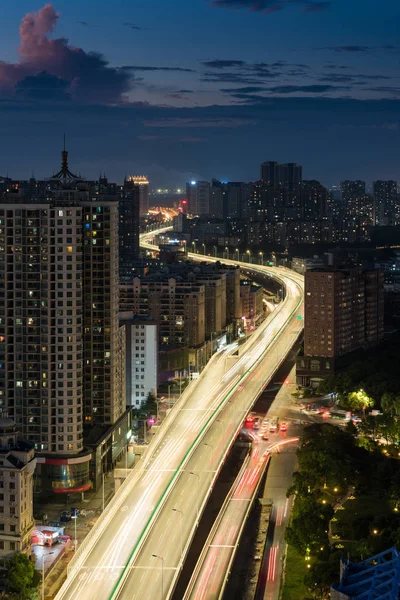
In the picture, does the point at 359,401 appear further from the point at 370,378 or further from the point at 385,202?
the point at 385,202

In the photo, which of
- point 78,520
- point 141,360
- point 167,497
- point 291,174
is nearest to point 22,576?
point 167,497

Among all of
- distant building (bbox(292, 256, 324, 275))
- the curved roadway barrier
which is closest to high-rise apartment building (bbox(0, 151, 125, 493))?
the curved roadway barrier

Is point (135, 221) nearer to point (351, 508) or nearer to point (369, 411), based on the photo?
point (369, 411)

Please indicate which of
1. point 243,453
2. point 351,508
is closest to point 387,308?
point 243,453

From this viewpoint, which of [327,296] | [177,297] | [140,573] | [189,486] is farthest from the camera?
[177,297]

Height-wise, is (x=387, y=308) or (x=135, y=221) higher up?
(x=135, y=221)

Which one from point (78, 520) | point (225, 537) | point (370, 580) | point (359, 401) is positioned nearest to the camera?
point (370, 580)

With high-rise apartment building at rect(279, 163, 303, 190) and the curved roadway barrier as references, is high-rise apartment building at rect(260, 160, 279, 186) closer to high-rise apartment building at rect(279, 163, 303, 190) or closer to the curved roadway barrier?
high-rise apartment building at rect(279, 163, 303, 190)
